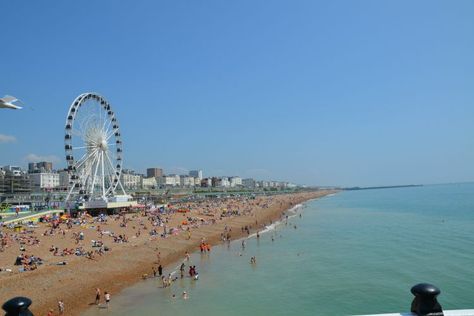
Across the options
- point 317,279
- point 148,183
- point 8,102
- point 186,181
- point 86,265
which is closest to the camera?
point 8,102

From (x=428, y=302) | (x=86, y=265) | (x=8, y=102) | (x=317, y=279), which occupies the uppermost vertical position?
(x=8, y=102)

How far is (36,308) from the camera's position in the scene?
1512 cm

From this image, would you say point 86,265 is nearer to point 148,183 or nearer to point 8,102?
point 8,102

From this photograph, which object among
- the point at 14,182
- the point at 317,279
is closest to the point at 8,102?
the point at 317,279

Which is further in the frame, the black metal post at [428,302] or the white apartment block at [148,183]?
the white apartment block at [148,183]

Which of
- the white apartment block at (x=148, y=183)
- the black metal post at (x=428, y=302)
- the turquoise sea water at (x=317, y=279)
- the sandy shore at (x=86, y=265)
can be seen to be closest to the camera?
the black metal post at (x=428, y=302)

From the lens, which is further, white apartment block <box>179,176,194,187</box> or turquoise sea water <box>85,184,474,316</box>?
white apartment block <box>179,176,194,187</box>

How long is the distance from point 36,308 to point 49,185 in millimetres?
102256

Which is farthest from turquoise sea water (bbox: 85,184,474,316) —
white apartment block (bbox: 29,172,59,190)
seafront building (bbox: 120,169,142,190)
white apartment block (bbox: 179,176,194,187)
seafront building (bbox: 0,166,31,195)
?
white apartment block (bbox: 179,176,194,187)

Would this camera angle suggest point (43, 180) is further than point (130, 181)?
No

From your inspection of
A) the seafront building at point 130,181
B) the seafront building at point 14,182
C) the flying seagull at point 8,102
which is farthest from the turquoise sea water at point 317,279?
the seafront building at point 130,181

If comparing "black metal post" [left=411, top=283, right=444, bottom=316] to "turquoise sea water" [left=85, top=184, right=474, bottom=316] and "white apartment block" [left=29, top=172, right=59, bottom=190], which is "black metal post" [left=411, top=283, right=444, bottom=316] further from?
"white apartment block" [left=29, top=172, right=59, bottom=190]

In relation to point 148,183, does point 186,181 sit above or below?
above

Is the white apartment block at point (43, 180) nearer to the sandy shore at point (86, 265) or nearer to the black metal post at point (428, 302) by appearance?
the sandy shore at point (86, 265)
